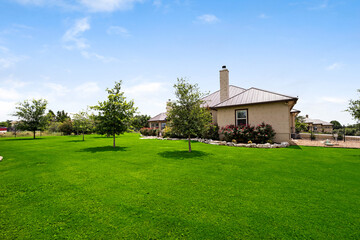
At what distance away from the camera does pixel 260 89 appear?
55.8 feet

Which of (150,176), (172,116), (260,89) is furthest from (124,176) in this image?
(260,89)

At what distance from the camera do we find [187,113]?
11.1m

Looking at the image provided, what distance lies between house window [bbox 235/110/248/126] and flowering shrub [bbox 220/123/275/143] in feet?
3.01

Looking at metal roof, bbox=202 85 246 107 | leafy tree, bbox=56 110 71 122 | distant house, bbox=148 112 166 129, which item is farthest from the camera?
leafy tree, bbox=56 110 71 122

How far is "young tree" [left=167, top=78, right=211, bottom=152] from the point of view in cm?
1099

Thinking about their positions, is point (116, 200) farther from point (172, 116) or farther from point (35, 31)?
point (35, 31)

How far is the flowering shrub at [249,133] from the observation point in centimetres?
1428

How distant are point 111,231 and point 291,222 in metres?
3.28

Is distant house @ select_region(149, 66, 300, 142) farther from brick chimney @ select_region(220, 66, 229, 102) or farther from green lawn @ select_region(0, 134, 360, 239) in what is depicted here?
green lawn @ select_region(0, 134, 360, 239)

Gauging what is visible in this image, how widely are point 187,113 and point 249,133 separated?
22.8 ft

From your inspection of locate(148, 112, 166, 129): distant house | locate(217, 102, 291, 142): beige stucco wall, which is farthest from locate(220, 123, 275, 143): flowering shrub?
locate(148, 112, 166, 129): distant house

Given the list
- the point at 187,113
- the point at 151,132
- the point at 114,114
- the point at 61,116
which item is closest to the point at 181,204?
the point at 187,113

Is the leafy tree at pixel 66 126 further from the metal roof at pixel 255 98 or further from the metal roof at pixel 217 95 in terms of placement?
the metal roof at pixel 255 98

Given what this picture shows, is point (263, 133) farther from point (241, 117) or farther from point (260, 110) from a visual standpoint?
point (241, 117)
